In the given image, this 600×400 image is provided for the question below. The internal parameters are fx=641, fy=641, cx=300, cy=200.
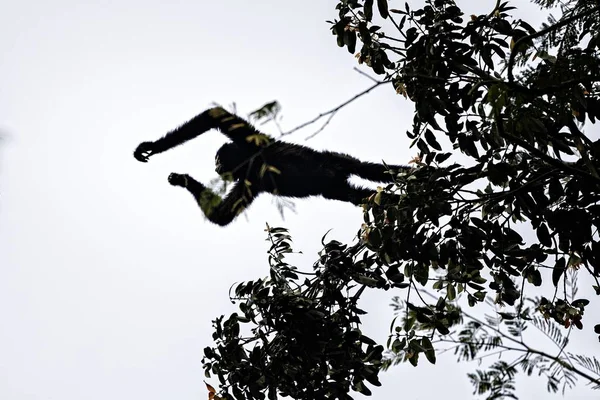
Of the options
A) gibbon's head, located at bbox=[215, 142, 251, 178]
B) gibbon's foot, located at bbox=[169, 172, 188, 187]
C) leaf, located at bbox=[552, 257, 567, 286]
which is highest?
gibbon's head, located at bbox=[215, 142, 251, 178]

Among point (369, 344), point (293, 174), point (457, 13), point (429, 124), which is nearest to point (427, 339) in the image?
point (369, 344)

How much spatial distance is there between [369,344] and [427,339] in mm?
520

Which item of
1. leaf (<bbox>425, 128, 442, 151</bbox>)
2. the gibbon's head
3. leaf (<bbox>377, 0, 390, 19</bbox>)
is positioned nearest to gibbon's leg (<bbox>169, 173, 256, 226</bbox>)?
the gibbon's head

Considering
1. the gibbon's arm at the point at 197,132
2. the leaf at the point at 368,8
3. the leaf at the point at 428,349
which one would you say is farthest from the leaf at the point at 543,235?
the gibbon's arm at the point at 197,132

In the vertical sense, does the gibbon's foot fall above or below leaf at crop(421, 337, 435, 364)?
above

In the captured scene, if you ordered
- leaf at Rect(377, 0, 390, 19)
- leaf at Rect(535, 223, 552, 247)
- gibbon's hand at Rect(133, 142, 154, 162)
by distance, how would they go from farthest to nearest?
gibbon's hand at Rect(133, 142, 154, 162) < leaf at Rect(377, 0, 390, 19) < leaf at Rect(535, 223, 552, 247)

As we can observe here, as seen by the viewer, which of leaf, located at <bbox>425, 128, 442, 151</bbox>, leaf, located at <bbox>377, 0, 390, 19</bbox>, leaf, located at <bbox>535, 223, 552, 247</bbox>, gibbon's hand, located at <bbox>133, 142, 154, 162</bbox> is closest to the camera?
leaf, located at <bbox>535, 223, 552, 247</bbox>

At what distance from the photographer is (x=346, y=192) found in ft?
26.3

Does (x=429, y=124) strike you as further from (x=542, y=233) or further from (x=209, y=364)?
(x=209, y=364)

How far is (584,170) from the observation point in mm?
3904

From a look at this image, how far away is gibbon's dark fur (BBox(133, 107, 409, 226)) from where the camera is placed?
7977mm

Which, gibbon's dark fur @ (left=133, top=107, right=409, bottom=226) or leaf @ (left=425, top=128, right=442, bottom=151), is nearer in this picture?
leaf @ (left=425, top=128, right=442, bottom=151)

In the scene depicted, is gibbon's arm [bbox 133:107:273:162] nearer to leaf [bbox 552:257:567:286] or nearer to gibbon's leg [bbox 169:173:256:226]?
gibbon's leg [bbox 169:173:256:226]

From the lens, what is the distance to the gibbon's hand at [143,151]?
7.86 meters
